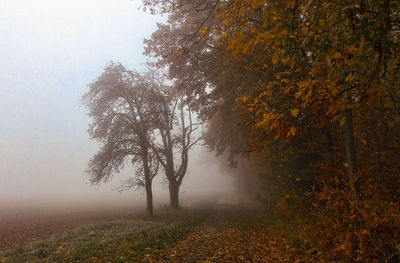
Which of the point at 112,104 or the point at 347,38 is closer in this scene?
the point at 347,38

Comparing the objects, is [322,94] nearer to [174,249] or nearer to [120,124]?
[174,249]

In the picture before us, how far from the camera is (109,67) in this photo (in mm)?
17406

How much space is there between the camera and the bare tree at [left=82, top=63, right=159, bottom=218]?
1602 cm

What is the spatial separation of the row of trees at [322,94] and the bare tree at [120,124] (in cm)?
456

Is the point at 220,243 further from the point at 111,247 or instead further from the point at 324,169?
the point at 324,169

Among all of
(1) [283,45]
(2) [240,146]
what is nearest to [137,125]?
(2) [240,146]

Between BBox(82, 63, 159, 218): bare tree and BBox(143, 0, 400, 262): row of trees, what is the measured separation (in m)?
4.56

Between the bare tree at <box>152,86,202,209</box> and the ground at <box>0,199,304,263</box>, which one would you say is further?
the bare tree at <box>152,86,202,209</box>

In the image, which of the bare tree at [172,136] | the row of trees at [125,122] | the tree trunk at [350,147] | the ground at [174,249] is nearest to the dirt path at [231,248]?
the ground at [174,249]

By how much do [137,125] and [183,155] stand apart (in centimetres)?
640

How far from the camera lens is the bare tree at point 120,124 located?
1602 cm

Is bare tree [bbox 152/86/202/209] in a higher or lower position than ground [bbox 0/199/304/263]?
higher

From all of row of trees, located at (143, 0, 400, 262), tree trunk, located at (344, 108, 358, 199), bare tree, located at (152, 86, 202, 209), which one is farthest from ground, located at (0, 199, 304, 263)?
bare tree, located at (152, 86, 202, 209)

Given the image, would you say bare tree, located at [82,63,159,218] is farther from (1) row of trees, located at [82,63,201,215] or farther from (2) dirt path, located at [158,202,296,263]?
(2) dirt path, located at [158,202,296,263]
